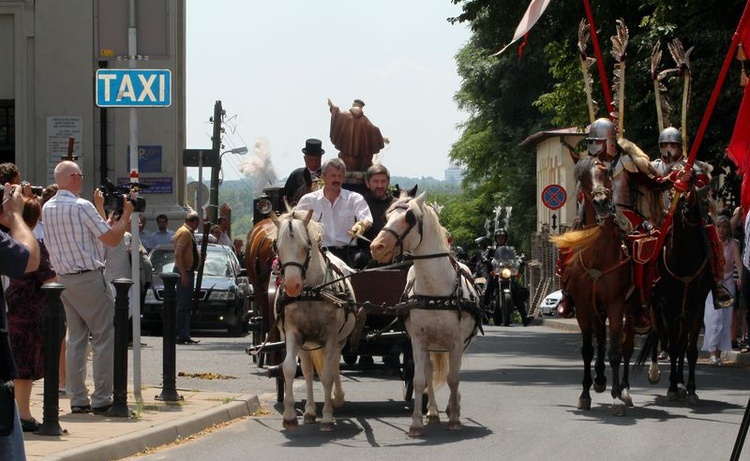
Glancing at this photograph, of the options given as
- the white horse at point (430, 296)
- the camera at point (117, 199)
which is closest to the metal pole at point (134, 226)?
the camera at point (117, 199)

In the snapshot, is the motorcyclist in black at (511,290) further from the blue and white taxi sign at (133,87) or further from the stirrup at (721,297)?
the blue and white taxi sign at (133,87)

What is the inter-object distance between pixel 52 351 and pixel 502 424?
3970mm

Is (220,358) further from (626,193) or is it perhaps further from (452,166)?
(452,166)

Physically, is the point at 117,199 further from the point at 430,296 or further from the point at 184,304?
the point at 184,304

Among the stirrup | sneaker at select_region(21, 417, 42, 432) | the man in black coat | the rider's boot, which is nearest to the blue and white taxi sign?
the man in black coat

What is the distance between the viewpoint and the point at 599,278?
1519 centimetres

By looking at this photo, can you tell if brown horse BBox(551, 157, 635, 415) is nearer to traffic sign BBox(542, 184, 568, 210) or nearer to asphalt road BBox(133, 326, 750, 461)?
asphalt road BBox(133, 326, 750, 461)

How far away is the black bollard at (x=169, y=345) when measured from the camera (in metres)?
15.0

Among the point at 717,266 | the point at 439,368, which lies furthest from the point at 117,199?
the point at 717,266

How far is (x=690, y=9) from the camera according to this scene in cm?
2653

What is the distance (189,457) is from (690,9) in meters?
17.0

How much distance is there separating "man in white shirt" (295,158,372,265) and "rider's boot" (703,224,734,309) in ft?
11.8

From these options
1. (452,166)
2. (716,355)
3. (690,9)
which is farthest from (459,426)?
(452,166)

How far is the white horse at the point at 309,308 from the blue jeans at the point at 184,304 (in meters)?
12.3
